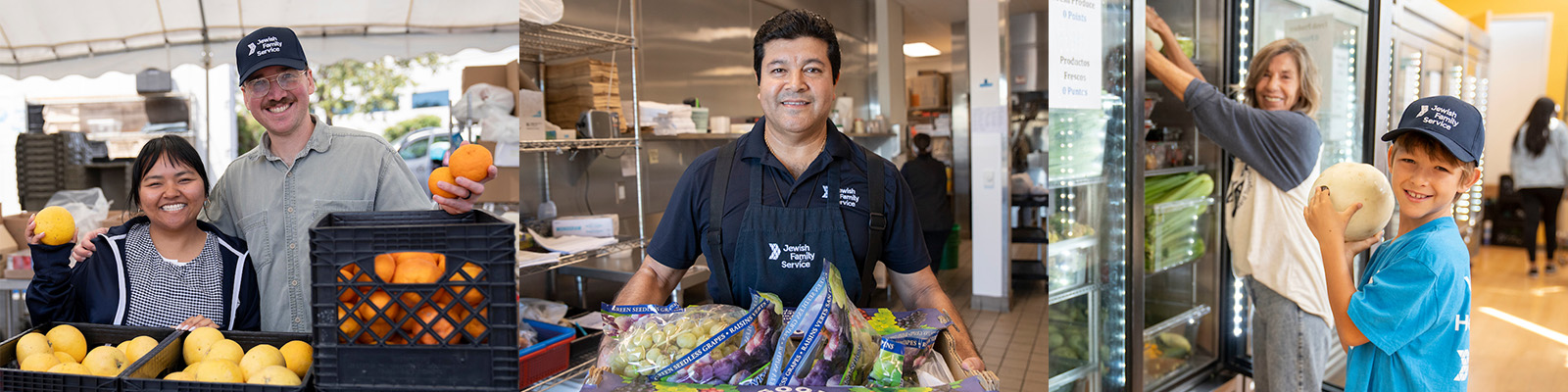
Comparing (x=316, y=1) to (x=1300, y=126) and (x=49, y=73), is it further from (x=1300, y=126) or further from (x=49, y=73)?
(x=1300, y=126)

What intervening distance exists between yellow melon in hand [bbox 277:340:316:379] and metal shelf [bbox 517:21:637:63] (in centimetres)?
210

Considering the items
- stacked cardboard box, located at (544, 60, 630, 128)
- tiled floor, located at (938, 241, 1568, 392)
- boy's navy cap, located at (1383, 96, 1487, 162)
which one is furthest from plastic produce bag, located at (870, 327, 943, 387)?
tiled floor, located at (938, 241, 1568, 392)

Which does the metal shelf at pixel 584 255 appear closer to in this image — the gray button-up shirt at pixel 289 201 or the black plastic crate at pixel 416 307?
the gray button-up shirt at pixel 289 201

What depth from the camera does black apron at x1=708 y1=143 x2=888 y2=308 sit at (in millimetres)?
1902

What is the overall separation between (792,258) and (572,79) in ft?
7.21

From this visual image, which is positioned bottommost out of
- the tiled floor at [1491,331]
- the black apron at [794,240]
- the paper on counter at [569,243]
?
the tiled floor at [1491,331]

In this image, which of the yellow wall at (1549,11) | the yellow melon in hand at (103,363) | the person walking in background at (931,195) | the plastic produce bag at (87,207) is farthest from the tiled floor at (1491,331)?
the plastic produce bag at (87,207)

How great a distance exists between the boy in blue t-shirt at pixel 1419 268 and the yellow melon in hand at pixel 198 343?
2.43 meters

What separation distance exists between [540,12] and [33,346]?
2.21m

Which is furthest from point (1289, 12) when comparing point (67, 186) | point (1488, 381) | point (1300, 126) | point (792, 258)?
point (67, 186)

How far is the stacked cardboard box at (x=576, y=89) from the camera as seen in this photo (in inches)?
148

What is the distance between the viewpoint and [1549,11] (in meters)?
8.53

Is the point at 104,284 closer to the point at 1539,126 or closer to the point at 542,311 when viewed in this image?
the point at 542,311

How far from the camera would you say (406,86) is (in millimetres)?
2525
